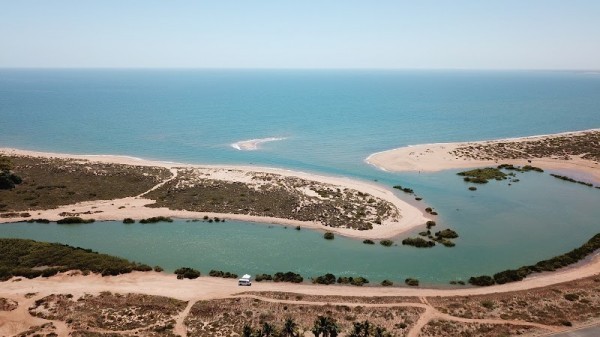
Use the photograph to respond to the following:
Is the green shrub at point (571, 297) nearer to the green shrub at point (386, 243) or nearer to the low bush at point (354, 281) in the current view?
the low bush at point (354, 281)

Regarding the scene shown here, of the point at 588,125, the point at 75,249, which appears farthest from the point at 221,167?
the point at 588,125

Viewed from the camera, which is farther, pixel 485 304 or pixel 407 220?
pixel 407 220

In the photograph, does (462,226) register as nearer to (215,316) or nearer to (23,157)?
(215,316)

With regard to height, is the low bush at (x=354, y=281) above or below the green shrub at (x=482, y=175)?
below

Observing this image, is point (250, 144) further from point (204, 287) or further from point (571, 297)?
point (571, 297)

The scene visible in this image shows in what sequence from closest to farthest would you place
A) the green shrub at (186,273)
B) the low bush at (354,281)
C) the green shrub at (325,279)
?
the low bush at (354,281) → the green shrub at (325,279) → the green shrub at (186,273)

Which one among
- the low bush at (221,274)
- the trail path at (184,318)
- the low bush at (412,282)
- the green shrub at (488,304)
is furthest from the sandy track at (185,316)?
the low bush at (221,274)

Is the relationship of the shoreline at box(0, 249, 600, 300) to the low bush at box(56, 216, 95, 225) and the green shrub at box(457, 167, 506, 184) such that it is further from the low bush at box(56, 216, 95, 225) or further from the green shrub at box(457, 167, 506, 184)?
the green shrub at box(457, 167, 506, 184)
